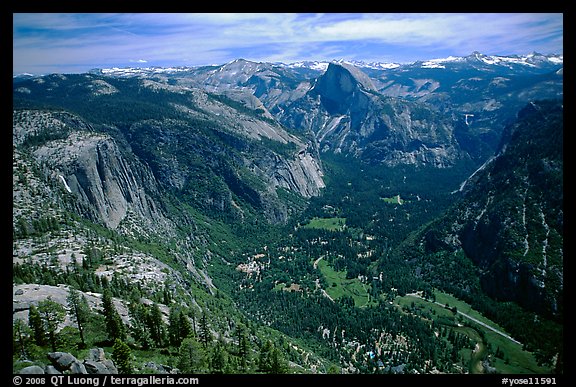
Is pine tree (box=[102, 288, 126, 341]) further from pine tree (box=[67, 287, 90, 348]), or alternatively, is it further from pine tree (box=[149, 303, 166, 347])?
pine tree (box=[149, 303, 166, 347])

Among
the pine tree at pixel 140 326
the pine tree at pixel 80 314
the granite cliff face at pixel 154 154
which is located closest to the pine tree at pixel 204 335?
the pine tree at pixel 140 326

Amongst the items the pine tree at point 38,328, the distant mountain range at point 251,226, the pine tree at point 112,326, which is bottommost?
the distant mountain range at point 251,226

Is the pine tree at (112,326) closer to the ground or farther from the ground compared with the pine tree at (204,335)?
farther from the ground

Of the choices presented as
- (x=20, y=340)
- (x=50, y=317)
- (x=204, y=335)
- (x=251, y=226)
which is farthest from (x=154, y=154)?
(x=20, y=340)

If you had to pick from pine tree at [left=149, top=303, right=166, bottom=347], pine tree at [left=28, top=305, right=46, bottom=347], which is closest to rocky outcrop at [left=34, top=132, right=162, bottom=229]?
pine tree at [left=149, top=303, right=166, bottom=347]

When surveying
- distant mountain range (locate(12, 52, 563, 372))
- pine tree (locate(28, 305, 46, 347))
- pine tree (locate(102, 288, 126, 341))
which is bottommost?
distant mountain range (locate(12, 52, 563, 372))

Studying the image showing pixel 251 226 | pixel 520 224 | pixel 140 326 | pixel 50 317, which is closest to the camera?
pixel 50 317

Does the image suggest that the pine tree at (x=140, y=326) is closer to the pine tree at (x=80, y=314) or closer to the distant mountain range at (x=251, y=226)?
the distant mountain range at (x=251, y=226)

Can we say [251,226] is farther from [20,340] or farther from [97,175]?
[20,340]
